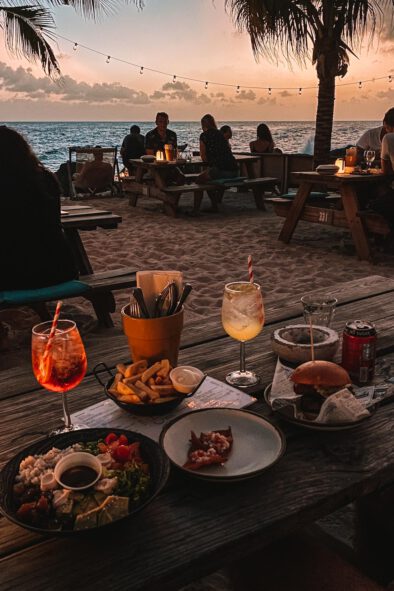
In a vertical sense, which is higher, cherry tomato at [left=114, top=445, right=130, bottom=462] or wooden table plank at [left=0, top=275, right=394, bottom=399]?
cherry tomato at [left=114, top=445, right=130, bottom=462]

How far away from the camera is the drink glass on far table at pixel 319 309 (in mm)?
1752

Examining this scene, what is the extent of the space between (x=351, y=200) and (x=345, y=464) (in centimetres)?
507

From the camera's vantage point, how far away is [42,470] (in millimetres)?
1004

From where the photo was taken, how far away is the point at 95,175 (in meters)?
10.4

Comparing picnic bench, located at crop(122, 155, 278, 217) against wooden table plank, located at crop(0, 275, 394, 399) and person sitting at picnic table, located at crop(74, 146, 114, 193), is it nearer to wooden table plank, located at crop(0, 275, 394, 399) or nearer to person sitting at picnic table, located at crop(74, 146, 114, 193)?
person sitting at picnic table, located at crop(74, 146, 114, 193)

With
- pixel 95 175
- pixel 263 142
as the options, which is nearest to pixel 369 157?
pixel 263 142

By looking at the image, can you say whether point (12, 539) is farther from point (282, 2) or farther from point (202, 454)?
point (282, 2)

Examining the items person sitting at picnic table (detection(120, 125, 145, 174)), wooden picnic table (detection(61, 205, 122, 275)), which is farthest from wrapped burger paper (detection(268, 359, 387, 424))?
person sitting at picnic table (detection(120, 125, 145, 174))

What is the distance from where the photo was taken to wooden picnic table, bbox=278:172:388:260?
5.72 m

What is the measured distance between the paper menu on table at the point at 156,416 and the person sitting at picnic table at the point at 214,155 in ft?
24.8

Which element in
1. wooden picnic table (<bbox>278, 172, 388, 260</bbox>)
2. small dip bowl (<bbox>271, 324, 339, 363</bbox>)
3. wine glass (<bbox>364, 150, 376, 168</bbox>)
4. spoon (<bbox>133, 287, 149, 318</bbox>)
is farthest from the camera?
wine glass (<bbox>364, 150, 376, 168</bbox>)

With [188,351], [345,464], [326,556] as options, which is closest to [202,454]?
[345,464]

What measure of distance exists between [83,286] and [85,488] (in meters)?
2.51

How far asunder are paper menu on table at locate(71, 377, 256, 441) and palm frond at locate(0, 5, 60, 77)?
918cm
